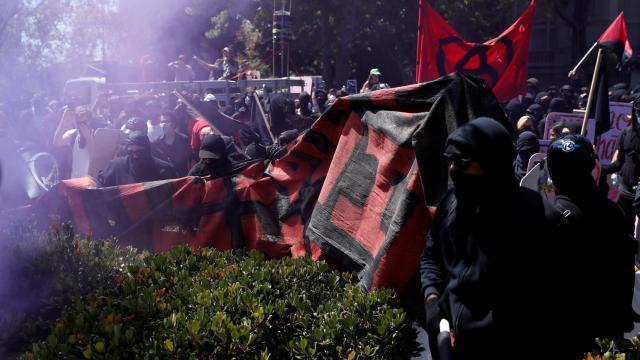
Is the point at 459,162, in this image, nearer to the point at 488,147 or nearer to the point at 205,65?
the point at 488,147

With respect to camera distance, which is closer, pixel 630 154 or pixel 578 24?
pixel 630 154

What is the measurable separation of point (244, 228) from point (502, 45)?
404cm

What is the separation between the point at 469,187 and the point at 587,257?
2.20ft

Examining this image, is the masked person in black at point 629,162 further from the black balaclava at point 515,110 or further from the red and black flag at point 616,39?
the black balaclava at point 515,110

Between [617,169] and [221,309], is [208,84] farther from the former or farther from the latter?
[221,309]

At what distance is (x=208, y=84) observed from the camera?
1097cm

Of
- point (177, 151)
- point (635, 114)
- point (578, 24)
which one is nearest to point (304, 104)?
point (177, 151)

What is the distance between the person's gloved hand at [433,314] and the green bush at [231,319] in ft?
1.09

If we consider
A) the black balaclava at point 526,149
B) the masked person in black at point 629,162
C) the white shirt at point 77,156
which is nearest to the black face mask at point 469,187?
the black balaclava at point 526,149

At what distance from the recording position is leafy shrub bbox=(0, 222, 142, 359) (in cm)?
376

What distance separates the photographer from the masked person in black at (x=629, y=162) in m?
8.38

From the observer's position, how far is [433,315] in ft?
10.3

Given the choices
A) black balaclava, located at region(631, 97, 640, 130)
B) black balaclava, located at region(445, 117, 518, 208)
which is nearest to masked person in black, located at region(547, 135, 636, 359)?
black balaclava, located at region(445, 117, 518, 208)

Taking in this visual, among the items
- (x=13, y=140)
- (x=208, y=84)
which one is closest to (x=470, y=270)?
(x=13, y=140)
